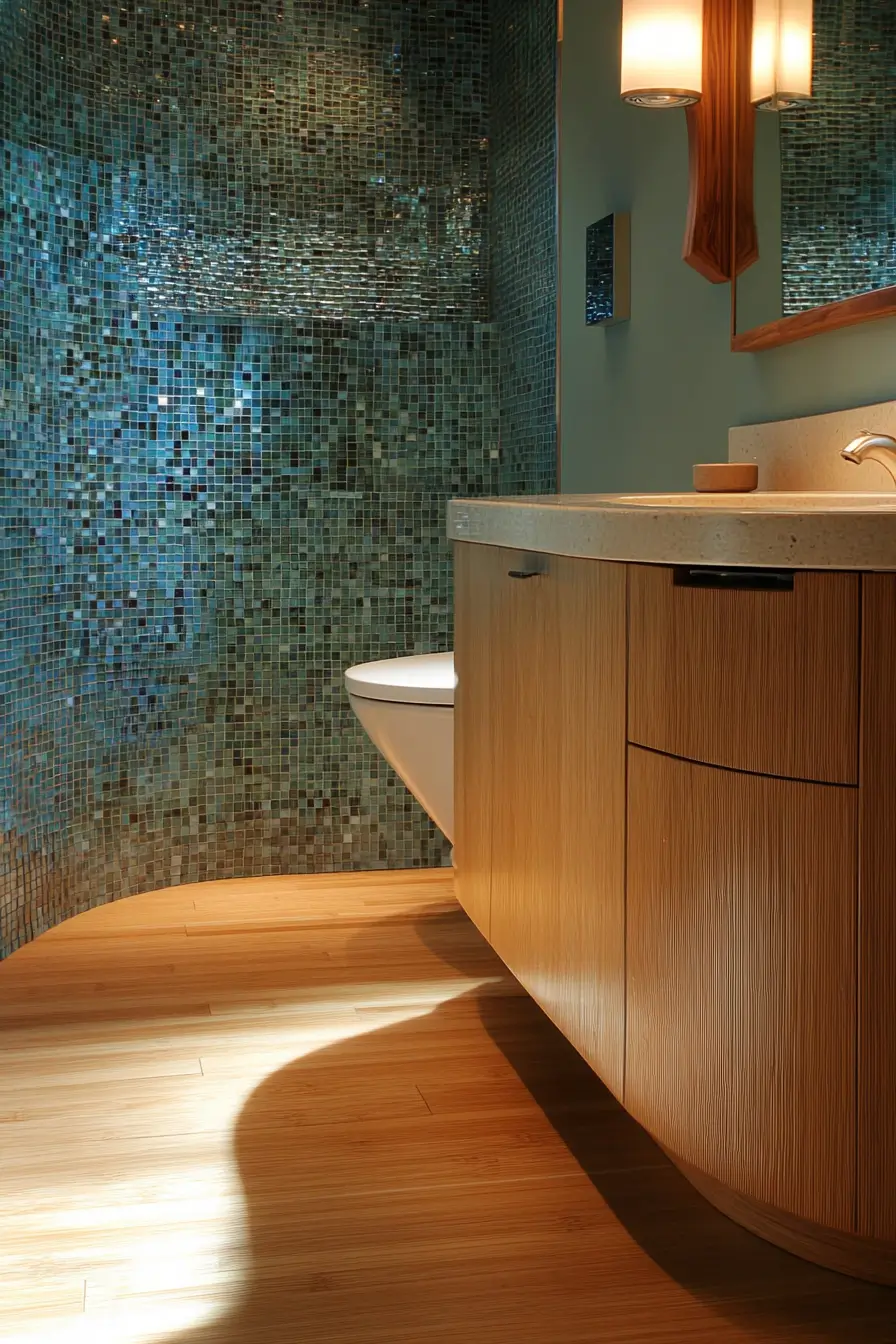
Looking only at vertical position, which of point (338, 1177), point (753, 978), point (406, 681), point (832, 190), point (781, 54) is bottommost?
point (338, 1177)

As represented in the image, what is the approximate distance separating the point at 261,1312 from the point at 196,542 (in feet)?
6.49

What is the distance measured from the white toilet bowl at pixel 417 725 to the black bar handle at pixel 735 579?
43.9 inches

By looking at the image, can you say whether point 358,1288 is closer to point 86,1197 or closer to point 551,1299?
point 551,1299

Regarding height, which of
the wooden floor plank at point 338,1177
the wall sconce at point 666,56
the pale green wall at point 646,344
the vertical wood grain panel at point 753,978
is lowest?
the wooden floor plank at point 338,1177

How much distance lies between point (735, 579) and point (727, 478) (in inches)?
31.9

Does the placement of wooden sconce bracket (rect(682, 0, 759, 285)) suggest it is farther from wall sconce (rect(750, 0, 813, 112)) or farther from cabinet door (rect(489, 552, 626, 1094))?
cabinet door (rect(489, 552, 626, 1094))

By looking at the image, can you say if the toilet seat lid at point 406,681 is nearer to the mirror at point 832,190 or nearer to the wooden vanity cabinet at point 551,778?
the wooden vanity cabinet at point 551,778

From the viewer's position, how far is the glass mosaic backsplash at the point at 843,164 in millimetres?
1900

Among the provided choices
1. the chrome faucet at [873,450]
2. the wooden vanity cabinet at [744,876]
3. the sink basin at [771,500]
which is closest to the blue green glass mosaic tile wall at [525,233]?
the sink basin at [771,500]

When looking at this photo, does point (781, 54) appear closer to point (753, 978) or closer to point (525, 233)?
point (525, 233)

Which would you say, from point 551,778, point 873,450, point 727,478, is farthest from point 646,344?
point 551,778

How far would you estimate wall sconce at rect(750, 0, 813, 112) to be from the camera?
207 centimetres

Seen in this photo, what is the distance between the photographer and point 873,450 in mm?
1761

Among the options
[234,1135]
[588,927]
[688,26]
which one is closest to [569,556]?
[588,927]
